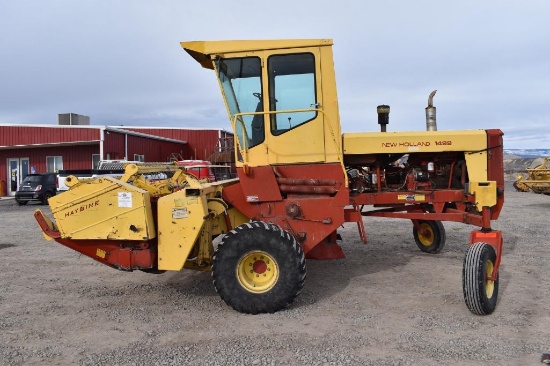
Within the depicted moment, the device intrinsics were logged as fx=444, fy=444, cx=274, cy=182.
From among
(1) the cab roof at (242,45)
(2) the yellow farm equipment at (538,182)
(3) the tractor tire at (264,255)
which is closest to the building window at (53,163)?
(1) the cab roof at (242,45)

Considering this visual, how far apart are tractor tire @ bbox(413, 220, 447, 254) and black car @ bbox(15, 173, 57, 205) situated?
17501mm

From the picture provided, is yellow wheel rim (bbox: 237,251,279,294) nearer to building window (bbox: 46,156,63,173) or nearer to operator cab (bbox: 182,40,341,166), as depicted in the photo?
operator cab (bbox: 182,40,341,166)

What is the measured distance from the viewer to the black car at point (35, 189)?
19.6 m

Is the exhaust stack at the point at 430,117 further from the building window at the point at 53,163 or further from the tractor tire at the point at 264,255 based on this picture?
the building window at the point at 53,163

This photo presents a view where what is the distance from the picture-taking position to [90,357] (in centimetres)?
381

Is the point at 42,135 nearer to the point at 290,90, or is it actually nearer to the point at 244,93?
the point at 244,93

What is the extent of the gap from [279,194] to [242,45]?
5.91 ft

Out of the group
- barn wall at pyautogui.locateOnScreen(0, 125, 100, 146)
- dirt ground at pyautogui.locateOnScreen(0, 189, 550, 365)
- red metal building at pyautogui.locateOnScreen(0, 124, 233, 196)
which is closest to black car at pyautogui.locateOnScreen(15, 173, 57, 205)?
red metal building at pyautogui.locateOnScreen(0, 124, 233, 196)

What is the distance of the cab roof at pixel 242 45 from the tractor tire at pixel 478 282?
2.83 metres

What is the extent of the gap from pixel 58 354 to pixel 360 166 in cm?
398

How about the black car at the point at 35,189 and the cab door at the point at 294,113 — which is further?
the black car at the point at 35,189

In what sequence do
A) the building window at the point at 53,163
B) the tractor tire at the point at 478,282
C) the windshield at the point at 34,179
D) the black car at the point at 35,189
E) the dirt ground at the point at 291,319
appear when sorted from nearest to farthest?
the dirt ground at the point at 291,319, the tractor tire at the point at 478,282, the black car at the point at 35,189, the windshield at the point at 34,179, the building window at the point at 53,163

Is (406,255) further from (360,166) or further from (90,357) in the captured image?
(90,357)

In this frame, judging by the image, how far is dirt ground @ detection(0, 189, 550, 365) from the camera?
12.5ft
